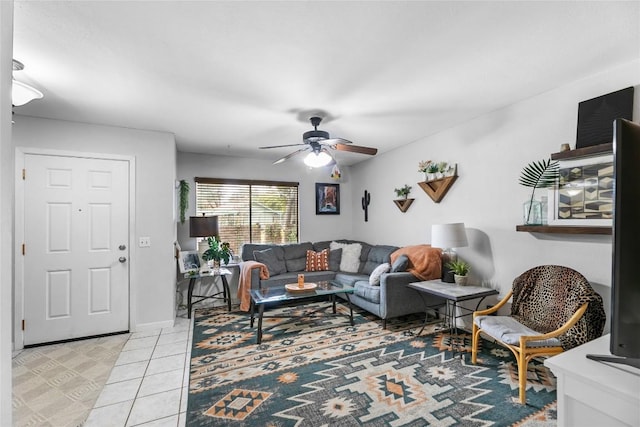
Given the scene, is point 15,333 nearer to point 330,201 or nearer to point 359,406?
point 359,406

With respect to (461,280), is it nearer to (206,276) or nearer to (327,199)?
(327,199)

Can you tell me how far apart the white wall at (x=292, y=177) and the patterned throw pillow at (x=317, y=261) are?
664 millimetres

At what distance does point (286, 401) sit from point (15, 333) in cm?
308

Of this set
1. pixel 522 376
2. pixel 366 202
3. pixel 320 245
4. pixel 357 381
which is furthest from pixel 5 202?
pixel 366 202

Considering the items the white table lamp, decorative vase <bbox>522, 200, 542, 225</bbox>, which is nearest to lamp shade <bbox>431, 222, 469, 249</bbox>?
the white table lamp

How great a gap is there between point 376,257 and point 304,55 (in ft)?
10.9

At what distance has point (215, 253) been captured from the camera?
14.2ft

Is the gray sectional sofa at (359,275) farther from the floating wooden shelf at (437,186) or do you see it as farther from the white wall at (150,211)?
the white wall at (150,211)

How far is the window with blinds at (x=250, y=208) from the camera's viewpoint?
4.87 m

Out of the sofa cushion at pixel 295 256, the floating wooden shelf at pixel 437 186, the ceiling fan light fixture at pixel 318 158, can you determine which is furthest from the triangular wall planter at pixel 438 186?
the sofa cushion at pixel 295 256

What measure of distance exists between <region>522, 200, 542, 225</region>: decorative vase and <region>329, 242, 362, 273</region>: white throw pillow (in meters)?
2.60

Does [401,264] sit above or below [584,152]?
below

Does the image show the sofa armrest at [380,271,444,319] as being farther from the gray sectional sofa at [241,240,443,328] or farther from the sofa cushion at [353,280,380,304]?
the sofa cushion at [353,280,380,304]

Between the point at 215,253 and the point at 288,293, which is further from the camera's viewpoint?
the point at 215,253
